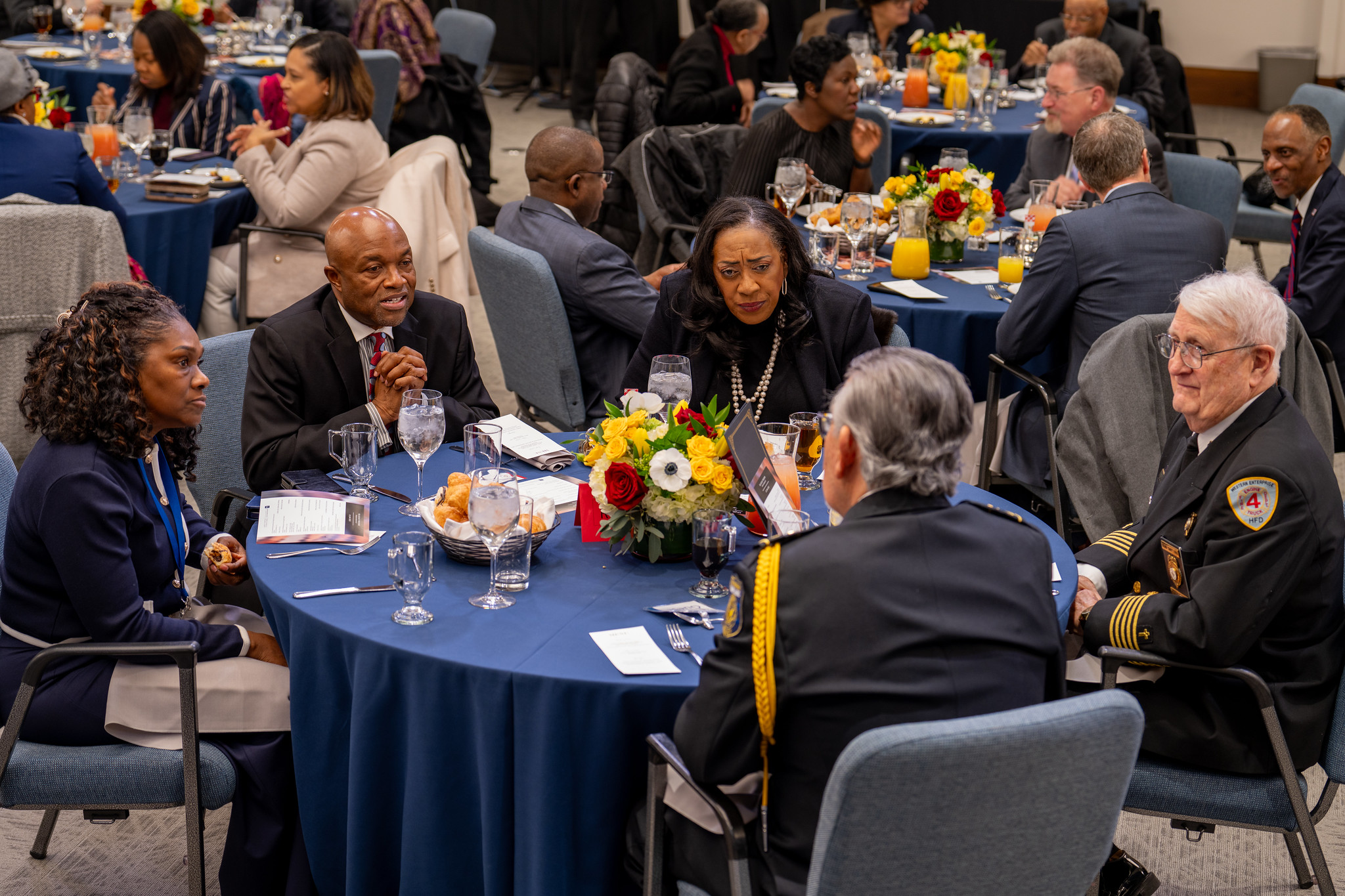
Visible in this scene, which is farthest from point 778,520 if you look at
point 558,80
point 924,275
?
point 558,80

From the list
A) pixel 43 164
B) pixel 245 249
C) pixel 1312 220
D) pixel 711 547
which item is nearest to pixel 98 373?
pixel 711 547

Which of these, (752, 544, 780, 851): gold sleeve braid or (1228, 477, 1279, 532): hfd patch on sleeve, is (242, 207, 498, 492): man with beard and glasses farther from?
(1228, 477, 1279, 532): hfd patch on sleeve

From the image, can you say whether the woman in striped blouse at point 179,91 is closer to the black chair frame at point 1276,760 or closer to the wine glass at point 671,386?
the wine glass at point 671,386

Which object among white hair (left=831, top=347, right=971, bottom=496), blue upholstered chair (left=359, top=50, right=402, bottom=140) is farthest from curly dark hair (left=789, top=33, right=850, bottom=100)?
white hair (left=831, top=347, right=971, bottom=496)

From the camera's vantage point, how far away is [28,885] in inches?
111

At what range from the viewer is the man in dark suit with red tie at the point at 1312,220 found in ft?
14.1

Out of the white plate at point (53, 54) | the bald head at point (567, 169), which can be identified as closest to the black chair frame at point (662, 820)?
the bald head at point (567, 169)

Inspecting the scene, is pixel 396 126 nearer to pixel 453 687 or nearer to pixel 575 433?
pixel 575 433

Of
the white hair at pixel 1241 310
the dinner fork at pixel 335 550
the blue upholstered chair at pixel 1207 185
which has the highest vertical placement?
the blue upholstered chair at pixel 1207 185

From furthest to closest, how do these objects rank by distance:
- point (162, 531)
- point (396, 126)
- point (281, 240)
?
point (396, 126) < point (281, 240) < point (162, 531)

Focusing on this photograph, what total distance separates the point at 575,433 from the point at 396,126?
15.2 ft

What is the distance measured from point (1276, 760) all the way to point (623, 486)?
1.30m

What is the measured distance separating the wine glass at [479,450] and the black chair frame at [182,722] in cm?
67

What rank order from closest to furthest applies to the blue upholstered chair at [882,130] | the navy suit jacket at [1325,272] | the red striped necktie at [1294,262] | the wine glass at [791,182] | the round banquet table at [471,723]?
the round banquet table at [471,723] → the navy suit jacket at [1325,272] → the red striped necktie at [1294,262] → the wine glass at [791,182] → the blue upholstered chair at [882,130]
